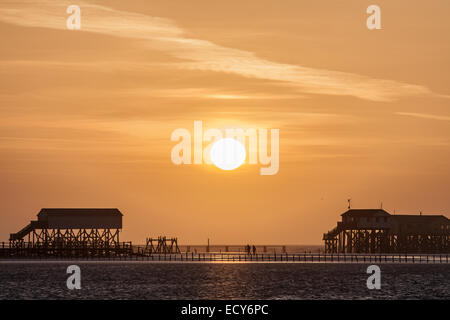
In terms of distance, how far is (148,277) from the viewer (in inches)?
4296

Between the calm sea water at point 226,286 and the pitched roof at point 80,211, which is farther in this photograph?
the pitched roof at point 80,211

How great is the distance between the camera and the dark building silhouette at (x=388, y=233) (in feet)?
564

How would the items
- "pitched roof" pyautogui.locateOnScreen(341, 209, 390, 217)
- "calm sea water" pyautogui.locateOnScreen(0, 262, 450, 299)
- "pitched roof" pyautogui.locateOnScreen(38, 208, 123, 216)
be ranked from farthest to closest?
"pitched roof" pyautogui.locateOnScreen(341, 209, 390, 217) < "pitched roof" pyautogui.locateOnScreen(38, 208, 123, 216) < "calm sea water" pyautogui.locateOnScreen(0, 262, 450, 299)

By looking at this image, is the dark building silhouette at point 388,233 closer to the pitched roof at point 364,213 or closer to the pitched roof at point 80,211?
the pitched roof at point 364,213

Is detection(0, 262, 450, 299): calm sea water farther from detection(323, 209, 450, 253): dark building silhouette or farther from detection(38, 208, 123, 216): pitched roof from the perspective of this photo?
detection(323, 209, 450, 253): dark building silhouette

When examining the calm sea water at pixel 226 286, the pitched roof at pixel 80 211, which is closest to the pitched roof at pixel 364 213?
the pitched roof at pixel 80 211

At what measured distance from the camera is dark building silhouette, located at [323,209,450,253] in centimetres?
17200

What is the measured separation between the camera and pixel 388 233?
176 meters

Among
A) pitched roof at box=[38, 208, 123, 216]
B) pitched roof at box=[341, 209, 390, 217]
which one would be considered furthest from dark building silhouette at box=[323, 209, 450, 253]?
pitched roof at box=[38, 208, 123, 216]

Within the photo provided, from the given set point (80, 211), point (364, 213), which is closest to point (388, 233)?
point (364, 213)

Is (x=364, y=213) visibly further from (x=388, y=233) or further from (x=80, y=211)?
(x=80, y=211)
